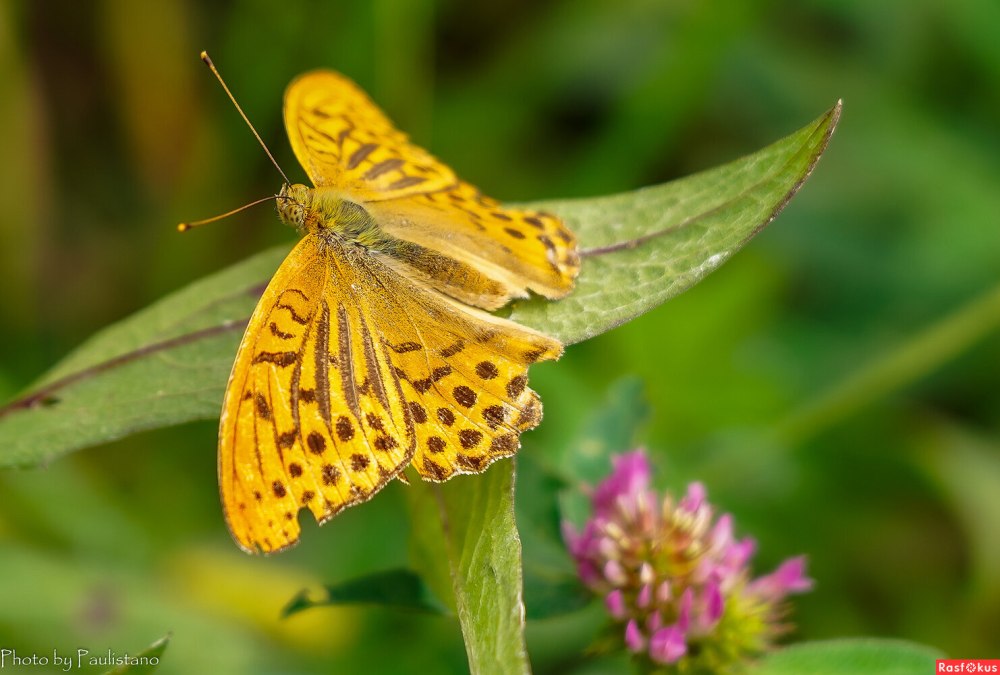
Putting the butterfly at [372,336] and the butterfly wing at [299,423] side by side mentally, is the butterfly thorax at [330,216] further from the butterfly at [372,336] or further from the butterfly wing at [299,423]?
the butterfly wing at [299,423]

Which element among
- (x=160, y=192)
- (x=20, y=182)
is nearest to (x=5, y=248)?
(x=20, y=182)

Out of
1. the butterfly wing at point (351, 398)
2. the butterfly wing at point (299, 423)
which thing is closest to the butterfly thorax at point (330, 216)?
the butterfly wing at point (351, 398)

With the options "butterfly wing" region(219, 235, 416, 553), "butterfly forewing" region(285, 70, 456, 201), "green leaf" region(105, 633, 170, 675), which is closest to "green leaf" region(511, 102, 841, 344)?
"butterfly wing" region(219, 235, 416, 553)

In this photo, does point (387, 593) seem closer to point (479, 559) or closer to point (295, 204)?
point (479, 559)

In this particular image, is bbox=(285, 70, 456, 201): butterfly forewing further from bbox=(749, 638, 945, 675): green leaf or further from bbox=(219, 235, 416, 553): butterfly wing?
bbox=(749, 638, 945, 675): green leaf

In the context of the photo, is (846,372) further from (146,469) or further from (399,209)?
(146,469)
